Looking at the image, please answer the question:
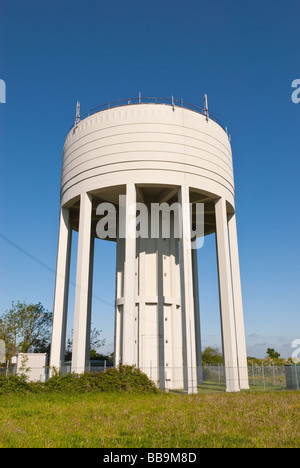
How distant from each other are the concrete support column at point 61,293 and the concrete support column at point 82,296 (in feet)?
8.51

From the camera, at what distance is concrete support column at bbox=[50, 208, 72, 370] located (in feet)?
73.0

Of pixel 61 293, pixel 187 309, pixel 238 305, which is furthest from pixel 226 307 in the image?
pixel 61 293

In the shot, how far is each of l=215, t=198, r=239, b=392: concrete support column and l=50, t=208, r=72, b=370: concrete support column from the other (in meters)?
10.0

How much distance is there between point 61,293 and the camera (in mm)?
23312

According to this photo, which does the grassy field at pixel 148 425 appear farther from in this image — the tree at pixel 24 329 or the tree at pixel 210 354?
the tree at pixel 210 354

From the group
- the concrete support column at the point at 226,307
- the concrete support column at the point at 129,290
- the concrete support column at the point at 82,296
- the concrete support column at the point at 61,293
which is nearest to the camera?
the concrete support column at the point at 129,290

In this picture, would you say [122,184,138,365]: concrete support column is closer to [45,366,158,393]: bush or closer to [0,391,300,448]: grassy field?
[45,366,158,393]: bush

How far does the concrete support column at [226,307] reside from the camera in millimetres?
20141

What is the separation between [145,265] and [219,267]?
214 inches

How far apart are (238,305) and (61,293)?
1179 cm

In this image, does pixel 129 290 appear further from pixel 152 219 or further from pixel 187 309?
pixel 152 219

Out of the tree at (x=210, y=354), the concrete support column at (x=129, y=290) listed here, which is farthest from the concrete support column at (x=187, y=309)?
the tree at (x=210, y=354)

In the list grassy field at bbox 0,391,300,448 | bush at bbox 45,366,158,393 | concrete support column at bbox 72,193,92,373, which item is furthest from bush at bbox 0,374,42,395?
concrete support column at bbox 72,193,92,373
